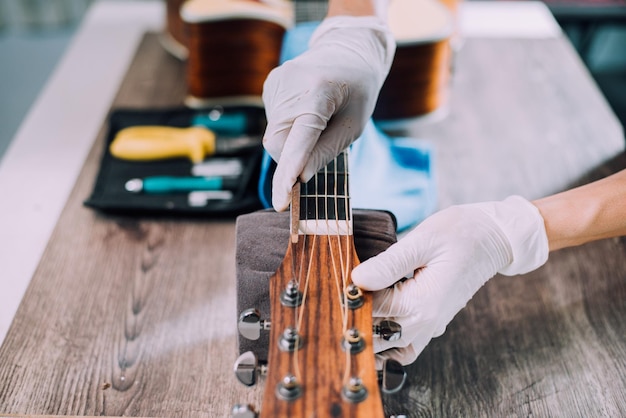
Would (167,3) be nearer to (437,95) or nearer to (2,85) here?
(437,95)

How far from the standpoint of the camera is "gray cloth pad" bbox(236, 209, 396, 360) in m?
0.86

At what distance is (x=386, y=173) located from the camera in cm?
123

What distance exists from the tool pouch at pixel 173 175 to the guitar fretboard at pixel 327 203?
0.29 m

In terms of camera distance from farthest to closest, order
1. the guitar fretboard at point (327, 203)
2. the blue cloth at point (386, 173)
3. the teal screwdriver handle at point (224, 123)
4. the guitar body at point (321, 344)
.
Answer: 1. the teal screwdriver handle at point (224, 123)
2. the blue cloth at point (386, 173)
3. the guitar fretboard at point (327, 203)
4. the guitar body at point (321, 344)

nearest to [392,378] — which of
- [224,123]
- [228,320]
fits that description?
[228,320]

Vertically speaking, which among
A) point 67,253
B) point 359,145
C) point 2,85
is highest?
point 359,145

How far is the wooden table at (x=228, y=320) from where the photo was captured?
3.01 ft

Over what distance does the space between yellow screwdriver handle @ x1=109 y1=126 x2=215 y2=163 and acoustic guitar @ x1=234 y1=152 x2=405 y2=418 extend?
50 cm

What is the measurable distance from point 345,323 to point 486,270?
27 centimetres

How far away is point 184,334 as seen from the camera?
3.36 ft

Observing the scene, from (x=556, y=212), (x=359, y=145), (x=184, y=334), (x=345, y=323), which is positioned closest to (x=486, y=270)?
(x=556, y=212)

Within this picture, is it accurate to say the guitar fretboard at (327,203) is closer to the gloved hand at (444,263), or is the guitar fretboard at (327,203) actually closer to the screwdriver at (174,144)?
the gloved hand at (444,263)

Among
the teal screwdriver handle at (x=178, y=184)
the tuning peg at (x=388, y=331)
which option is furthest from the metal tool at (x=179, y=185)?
the tuning peg at (x=388, y=331)

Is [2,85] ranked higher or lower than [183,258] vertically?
lower
